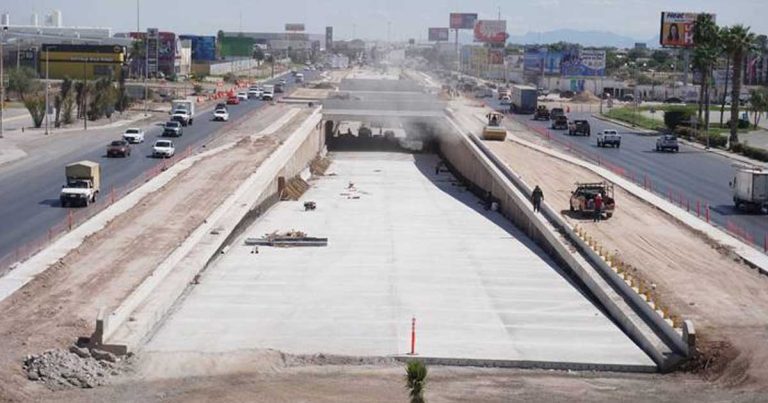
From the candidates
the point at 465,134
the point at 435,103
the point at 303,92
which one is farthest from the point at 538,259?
the point at 303,92

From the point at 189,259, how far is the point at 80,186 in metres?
12.7

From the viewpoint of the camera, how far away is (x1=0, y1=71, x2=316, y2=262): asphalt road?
145ft

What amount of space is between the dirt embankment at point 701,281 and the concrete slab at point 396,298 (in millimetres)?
2004

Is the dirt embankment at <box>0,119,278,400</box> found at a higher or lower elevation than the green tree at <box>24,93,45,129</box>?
lower

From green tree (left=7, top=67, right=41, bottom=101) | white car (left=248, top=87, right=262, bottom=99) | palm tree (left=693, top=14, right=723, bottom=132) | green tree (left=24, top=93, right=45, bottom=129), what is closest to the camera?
green tree (left=24, top=93, right=45, bottom=129)

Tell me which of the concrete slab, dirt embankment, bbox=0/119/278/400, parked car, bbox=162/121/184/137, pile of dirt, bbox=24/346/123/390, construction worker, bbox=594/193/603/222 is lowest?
the concrete slab

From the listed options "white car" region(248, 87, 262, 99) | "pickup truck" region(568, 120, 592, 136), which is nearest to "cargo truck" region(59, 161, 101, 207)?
"pickup truck" region(568, 120, 592, 136)

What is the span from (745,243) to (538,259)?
7.51 m

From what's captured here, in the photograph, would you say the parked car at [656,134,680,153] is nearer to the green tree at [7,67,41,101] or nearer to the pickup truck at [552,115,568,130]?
the pickup truck at [552,115,568,130]

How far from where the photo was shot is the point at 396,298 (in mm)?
38031

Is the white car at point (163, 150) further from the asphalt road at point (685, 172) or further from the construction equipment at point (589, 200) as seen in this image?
the construction equipment at point (589, 200)

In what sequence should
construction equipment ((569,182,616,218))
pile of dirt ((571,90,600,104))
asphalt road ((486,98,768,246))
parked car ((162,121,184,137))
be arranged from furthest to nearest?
pile of dirt ((571,90,600,104)), parked car ((162,121,184,137)), asphalt road ((486,98,768,246)), construction equipment ((569,182,616,218))

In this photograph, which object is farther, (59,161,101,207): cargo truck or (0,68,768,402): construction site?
(59,161,101,207): cargo truck

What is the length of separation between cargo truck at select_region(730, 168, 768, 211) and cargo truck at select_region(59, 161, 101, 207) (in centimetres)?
2825
